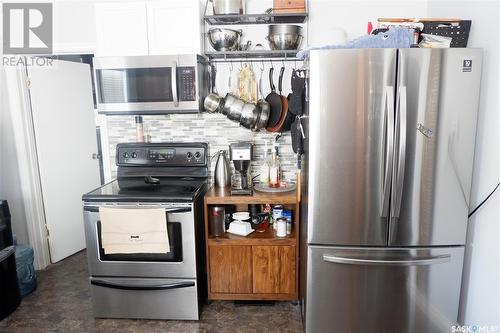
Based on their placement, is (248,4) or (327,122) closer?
(327,122)

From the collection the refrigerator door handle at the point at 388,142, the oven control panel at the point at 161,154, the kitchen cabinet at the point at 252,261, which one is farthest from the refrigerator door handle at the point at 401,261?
the oven control panel at the point at 161,154

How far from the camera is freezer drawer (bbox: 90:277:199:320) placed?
7.21 ft

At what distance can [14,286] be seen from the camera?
7.80ft

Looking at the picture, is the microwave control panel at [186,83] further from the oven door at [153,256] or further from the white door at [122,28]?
the oven door at [153,256]

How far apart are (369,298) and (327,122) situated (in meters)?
1.01

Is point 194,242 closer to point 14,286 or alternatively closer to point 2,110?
point 14,286

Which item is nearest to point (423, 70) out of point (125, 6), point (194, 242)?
point (194, 242)

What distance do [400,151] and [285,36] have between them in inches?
44.5

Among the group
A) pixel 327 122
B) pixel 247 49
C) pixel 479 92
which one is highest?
pixel 247 49

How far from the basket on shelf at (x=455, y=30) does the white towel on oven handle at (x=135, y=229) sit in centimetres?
192

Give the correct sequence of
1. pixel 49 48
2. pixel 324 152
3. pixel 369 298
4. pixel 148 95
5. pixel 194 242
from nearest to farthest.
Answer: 1. pixel 324 152
2. pixel 369 298
3. pixel 194 242
4. pixel 148 95
5. pixel 49 48

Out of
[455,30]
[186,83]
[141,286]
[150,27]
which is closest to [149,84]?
[186,83]

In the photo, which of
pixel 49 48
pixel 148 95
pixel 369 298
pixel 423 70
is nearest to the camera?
pixel 423 70

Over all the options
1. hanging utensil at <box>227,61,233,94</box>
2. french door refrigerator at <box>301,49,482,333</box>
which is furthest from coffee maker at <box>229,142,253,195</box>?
french door refrigerator at <box>301,49,482,333</box>
